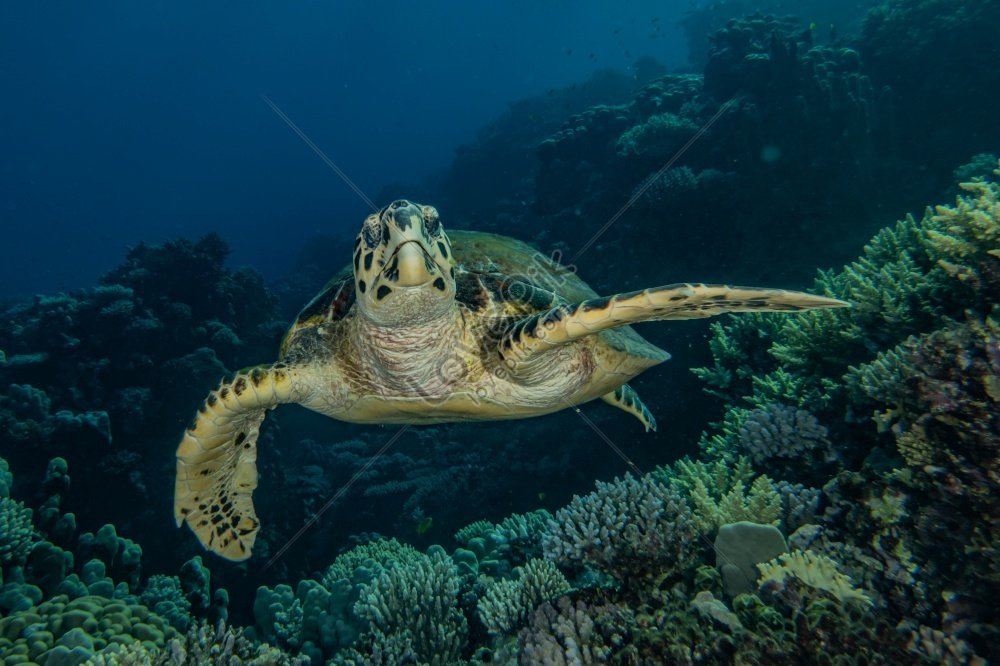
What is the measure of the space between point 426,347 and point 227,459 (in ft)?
6.78

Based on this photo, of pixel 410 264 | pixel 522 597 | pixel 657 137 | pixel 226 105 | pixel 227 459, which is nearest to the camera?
pixel 410 264

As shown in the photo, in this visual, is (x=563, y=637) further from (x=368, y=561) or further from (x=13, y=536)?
(x=13, y=536)

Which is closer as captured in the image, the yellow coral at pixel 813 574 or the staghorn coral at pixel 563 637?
the yellow coral at pixel 813 574

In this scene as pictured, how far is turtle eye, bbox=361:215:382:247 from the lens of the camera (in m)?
2.55

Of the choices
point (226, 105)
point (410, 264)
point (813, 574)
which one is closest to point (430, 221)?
point (410, 264)

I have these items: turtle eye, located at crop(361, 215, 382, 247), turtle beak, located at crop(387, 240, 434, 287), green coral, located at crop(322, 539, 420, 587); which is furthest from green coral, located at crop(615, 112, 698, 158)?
turtle beak, located at crop(387, 240, 434, 287)

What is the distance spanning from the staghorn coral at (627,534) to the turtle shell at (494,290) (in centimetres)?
116

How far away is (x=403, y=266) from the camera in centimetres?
242

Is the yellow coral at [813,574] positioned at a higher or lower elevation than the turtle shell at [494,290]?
lower

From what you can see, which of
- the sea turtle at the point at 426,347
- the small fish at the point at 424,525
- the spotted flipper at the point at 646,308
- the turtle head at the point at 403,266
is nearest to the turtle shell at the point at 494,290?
the sea turtle at the point at 426,347

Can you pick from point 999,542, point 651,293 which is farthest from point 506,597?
point 999,542

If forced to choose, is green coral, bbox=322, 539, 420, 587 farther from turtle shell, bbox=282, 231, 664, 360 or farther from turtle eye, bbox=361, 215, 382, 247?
turtle eye, bbox=361, 215, 382, 247

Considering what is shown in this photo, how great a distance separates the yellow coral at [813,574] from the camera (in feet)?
6.19

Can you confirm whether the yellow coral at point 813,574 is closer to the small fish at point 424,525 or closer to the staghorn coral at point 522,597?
the staghorn coral at point 522,597
